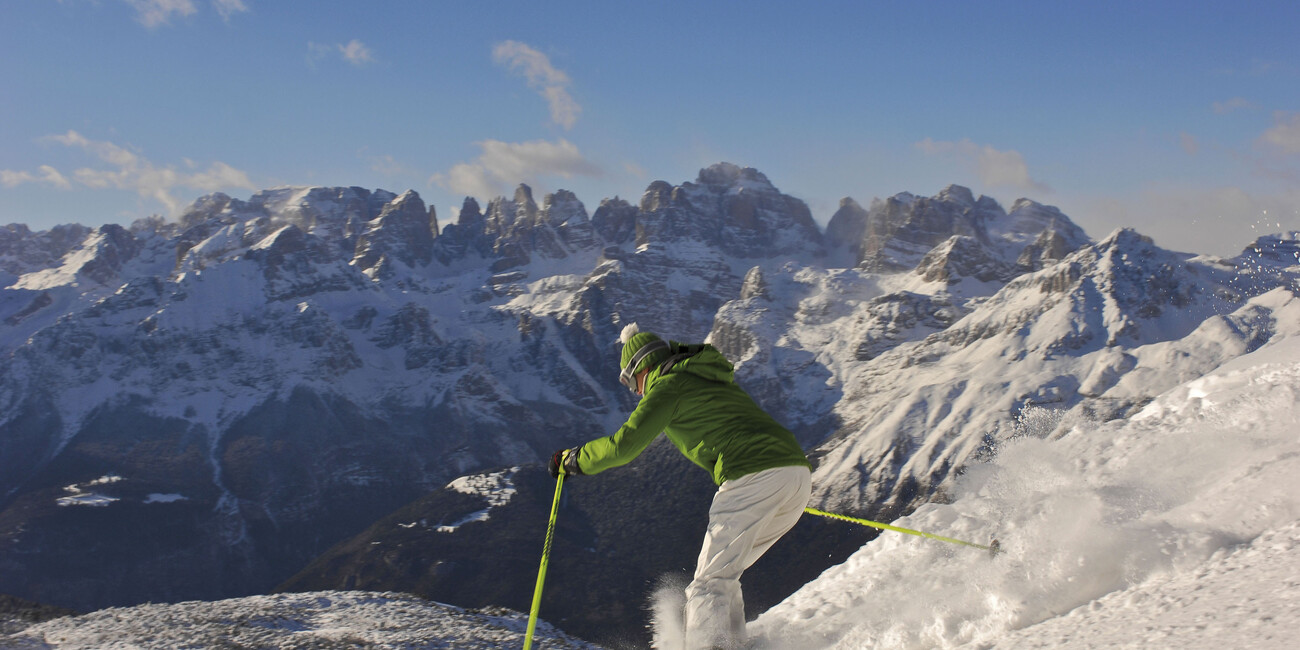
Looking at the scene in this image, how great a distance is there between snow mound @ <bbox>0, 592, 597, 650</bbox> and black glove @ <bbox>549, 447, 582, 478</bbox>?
10.4 m

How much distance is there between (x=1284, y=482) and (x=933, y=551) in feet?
11.5

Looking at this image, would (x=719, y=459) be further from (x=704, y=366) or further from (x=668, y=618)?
(x=668, y=618)

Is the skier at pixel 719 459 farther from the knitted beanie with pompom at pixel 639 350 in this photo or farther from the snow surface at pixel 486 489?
the snow surface at pixel 486 489

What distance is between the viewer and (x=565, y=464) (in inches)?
329

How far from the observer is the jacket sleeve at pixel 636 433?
25.4 ft

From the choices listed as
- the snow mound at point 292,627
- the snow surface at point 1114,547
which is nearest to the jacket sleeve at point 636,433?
the snow surface at point 1114,547

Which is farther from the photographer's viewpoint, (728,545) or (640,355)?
(640,355)

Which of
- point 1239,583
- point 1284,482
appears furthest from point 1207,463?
point 1239,583

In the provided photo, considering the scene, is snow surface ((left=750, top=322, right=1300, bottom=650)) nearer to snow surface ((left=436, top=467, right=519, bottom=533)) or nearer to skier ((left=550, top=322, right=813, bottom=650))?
skier ((left=550, top=322, right=813, bottom=650))

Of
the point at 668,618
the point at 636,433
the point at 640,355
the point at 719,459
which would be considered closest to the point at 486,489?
the point at 668,618

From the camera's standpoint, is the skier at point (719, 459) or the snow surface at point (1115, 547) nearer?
the snow surface at point (1115, 547)

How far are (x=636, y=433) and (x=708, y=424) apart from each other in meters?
0.79

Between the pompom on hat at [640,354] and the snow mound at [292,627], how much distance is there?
10.9m

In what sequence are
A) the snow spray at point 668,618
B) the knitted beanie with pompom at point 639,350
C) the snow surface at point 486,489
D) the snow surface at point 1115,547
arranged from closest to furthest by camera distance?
1. the snow surface at point 1115,547
2. the knitted beanie with pompom at point 639,350
3. the snow spray at point 668,618
4. the snow surface at point 486,489
